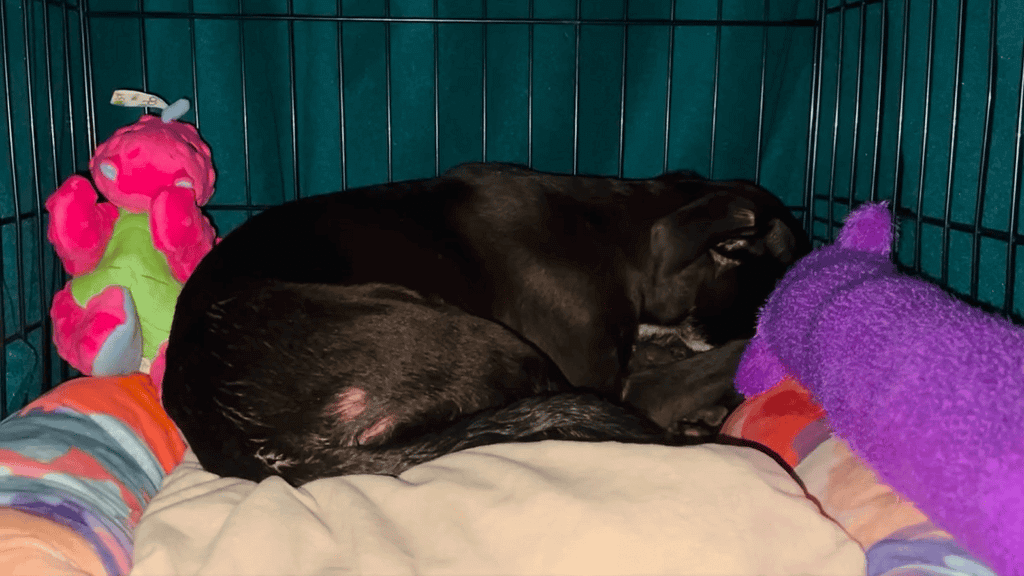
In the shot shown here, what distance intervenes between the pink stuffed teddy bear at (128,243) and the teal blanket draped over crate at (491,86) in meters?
0.17

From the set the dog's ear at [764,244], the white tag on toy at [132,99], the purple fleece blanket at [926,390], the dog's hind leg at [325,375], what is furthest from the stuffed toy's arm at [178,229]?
the purple fleece blanket at [926,390]

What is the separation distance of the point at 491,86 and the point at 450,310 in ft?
2.98

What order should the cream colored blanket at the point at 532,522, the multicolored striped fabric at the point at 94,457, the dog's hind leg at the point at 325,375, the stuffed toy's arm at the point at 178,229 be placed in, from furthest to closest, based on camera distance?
the stuffed toy's arm at the point at 178,229 < the dog's hind leg at the point at 325,375 < the multicolored striped fabric at the point at 94,457 < the cream colored blanket at the point at 532,522

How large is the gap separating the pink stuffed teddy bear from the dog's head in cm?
98

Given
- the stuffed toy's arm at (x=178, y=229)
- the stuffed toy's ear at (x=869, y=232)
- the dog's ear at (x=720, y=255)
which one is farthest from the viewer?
the stuffed toy's arm at (x=178, y=229)

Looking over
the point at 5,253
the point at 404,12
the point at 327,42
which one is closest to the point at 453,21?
the point at 404,12

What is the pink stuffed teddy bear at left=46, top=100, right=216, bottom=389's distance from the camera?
1513 mm

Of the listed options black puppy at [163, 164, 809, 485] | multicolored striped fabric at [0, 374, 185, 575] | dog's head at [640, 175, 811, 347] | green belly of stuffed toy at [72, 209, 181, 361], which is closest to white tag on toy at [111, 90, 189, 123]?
green belly of stuffed toy at [72, 209, 181, 361]

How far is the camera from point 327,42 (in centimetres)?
195

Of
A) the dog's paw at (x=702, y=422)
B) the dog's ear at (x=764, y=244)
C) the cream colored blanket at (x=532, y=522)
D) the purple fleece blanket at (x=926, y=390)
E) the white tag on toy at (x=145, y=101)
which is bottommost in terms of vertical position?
the dog's paw at (x=702, y=422)

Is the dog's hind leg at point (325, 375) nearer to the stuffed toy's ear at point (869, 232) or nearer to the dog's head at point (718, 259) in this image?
the dog's head at point (718, 259)

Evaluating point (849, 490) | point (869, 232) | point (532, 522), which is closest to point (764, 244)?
point (869, 232)

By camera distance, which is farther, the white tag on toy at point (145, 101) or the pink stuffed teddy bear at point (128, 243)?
the white tag on toy at point (145, 101)

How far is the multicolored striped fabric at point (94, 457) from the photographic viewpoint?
0.96 meters
